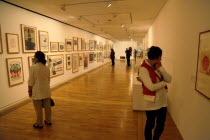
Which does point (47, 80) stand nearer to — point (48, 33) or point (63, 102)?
point (63, 102)

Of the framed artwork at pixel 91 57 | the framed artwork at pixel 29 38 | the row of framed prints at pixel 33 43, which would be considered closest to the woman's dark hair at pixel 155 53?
the row of framed prints at pixel 33 43

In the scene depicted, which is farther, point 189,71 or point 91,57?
point 91,57

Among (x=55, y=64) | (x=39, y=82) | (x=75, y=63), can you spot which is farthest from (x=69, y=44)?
(x=39, y=82)

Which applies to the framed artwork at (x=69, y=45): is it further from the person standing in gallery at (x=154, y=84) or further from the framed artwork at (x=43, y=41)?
the person standing in gallery at (x=154, y=84)

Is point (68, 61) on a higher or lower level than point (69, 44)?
lower

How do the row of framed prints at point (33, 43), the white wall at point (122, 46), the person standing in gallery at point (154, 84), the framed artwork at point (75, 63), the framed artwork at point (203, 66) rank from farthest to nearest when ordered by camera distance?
1. the white wall at point (122, 46)
2. the framed artwork at point (75, 63)
3. the row of framed prints at point (33, 43)
4. the person standing in gallery at point (154, 84)
5. the framed artwork at point (203, 66)

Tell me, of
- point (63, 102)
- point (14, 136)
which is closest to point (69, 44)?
point (63, 102)

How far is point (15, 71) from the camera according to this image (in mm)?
4305

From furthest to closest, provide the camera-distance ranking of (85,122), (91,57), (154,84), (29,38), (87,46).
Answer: (91,57)
(87,46)
(29,38)
(85,122)
(154,84)

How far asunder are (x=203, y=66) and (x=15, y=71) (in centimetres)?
473

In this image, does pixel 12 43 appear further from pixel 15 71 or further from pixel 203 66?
pixel 203 66

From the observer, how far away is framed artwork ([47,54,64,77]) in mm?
5999

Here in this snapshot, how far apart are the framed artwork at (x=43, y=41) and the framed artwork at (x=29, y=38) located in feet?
0.88

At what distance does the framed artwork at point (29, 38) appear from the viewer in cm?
461
